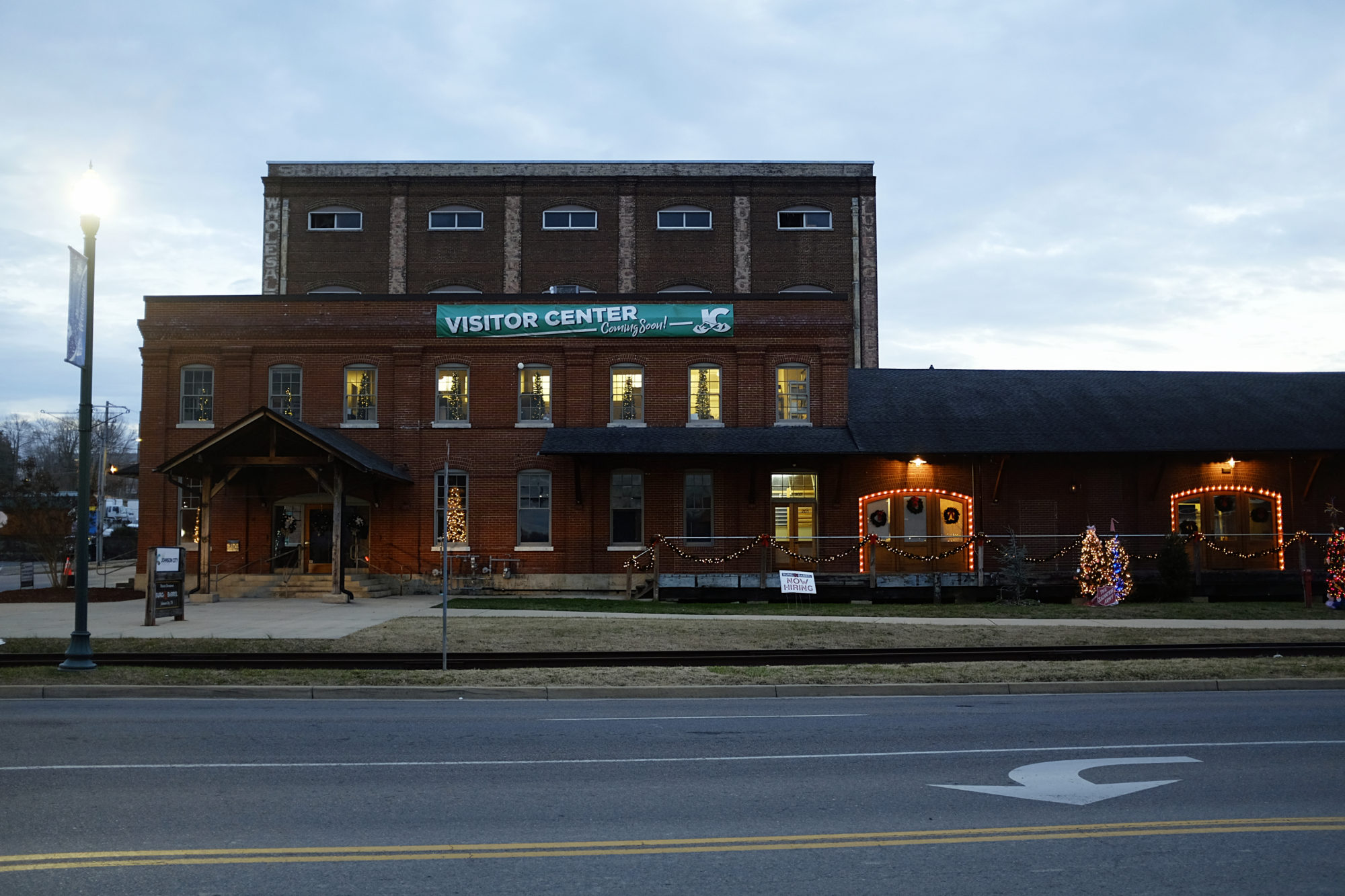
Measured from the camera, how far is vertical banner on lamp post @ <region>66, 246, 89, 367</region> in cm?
1474

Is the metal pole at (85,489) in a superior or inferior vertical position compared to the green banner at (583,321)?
inferior

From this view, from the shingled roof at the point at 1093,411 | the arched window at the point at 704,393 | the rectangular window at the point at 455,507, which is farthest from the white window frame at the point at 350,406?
the shingled roof at the point at 1093,411

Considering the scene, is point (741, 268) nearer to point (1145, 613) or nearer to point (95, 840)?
point (1145, 613)

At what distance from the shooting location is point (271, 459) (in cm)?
2730

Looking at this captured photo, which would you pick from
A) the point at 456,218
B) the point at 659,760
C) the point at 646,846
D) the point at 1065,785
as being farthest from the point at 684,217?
the point at 646,846

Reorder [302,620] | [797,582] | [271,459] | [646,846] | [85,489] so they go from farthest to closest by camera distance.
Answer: [271,459], [797,582], [302,620], [85,489], [646,846]

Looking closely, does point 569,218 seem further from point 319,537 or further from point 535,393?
point 319,537

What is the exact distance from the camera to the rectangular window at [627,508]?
31.2 meters

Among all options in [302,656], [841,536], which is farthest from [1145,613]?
[302,656]

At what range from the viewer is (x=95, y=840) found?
6.45 metres

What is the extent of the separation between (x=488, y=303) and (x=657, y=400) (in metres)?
5.65

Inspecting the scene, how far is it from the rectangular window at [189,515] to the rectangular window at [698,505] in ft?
46.0

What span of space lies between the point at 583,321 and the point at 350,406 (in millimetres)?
7358

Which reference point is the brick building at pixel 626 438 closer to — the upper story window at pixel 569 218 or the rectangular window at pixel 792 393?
the rectangular window at pixel 792 393
